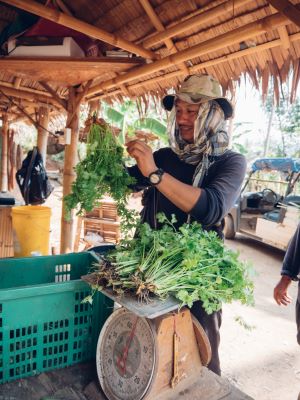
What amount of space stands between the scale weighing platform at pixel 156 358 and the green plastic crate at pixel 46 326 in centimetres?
18

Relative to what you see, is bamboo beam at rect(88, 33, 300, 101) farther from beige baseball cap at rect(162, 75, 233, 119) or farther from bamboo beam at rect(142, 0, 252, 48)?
beige baseball cap at rect(162, 75, 233, 119)

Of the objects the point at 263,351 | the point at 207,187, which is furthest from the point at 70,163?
the point at 263,351

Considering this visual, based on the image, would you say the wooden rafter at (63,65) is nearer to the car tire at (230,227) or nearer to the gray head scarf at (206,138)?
the gray head scarf at (206,138)

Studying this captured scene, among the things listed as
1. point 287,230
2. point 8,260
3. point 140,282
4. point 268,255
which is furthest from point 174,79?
point 268,255

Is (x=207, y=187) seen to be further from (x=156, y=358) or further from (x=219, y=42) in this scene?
(x=219, y=42)

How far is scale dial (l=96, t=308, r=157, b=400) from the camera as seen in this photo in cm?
131

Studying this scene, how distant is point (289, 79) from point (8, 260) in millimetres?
2615

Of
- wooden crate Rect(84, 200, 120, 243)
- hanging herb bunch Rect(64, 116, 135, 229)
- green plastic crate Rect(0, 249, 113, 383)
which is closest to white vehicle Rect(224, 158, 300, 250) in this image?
wooden crate Rect(84, 200, 120, 243)

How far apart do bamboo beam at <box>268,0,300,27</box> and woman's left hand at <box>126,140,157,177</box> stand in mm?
1093

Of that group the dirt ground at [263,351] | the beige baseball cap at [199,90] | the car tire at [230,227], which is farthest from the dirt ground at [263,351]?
the car tire at [230,227]

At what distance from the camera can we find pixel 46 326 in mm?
1557

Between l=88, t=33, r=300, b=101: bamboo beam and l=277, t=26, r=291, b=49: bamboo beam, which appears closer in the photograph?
l=277, t=26, r=291, b=49: bamboo beam

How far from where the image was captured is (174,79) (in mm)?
3752

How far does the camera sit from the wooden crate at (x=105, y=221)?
7.07 metres
